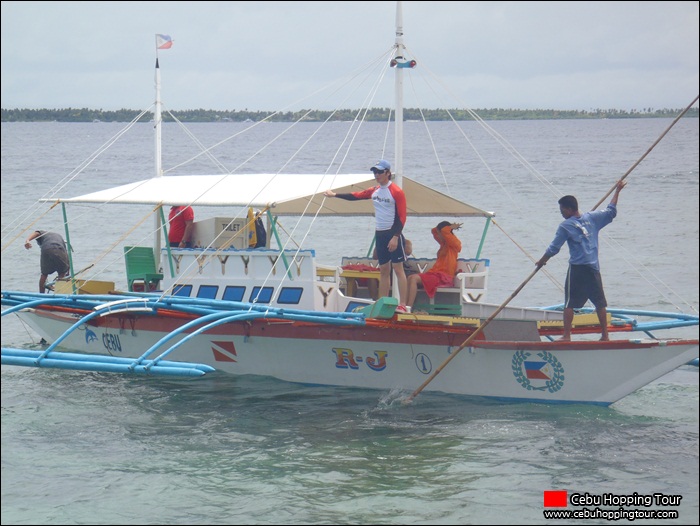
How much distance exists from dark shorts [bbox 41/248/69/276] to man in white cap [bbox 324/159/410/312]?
661 centimetres

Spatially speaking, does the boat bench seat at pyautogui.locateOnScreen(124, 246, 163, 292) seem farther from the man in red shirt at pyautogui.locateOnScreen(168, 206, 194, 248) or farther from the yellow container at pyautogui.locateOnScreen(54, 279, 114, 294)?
the yellow container at pyautogui.locateOnScreen(54, 279, 114, 294)

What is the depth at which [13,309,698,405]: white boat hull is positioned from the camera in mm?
13391

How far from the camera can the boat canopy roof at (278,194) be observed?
15352 mm

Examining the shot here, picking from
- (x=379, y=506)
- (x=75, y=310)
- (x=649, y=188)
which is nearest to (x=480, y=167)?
(x=649, y=188)

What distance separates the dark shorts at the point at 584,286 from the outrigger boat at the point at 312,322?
0.56 metres

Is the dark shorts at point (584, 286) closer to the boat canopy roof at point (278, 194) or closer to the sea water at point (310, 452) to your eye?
the sea water at point (310, 452)

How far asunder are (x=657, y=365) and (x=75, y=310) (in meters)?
8.94

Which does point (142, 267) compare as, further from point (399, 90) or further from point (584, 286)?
point (584, 286)

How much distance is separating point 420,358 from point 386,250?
1.61 m

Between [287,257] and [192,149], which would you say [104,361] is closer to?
[287,257]

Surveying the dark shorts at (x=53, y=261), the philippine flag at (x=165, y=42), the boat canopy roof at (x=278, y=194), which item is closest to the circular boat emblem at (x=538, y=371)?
the boat canopy roof at (x=278, y=194)

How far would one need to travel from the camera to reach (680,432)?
1333cm

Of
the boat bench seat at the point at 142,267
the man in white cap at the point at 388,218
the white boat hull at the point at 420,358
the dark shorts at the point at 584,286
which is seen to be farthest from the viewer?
the boat bench seat at the point at 142,267

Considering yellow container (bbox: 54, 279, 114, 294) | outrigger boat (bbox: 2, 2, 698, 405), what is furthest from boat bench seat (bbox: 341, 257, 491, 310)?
yellow container (bbox: 54, 279, 114, 294)
